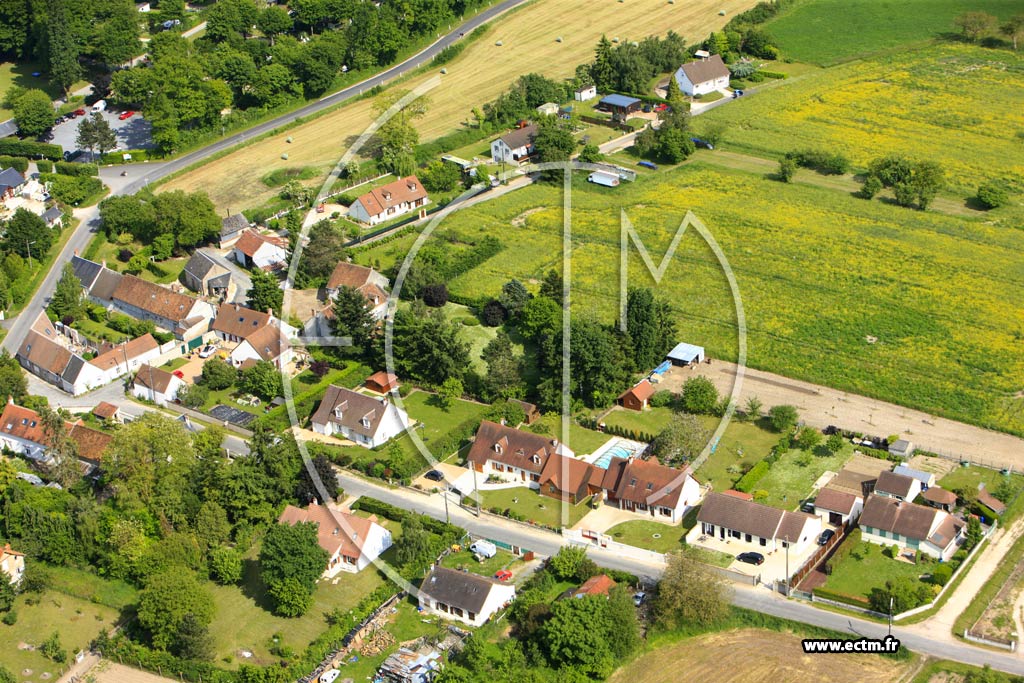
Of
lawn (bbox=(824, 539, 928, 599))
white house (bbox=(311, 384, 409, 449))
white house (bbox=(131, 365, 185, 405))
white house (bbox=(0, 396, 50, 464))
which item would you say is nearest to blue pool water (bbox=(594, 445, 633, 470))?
white house (bbox=(311, 384, 409, 449))

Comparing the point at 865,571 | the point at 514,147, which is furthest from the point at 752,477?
the point at 514,147

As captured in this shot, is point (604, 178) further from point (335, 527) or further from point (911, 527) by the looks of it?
point (335, 527)

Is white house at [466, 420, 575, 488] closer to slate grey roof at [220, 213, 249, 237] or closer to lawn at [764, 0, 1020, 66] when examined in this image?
slate grey roof at [220, 213, 249, 237]

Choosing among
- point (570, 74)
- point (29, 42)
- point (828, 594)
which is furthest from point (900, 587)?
point (29, 42)

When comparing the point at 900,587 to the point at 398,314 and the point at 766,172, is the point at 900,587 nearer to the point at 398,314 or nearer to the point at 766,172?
the point at 398,314

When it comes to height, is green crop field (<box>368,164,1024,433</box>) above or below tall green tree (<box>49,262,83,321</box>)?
below
